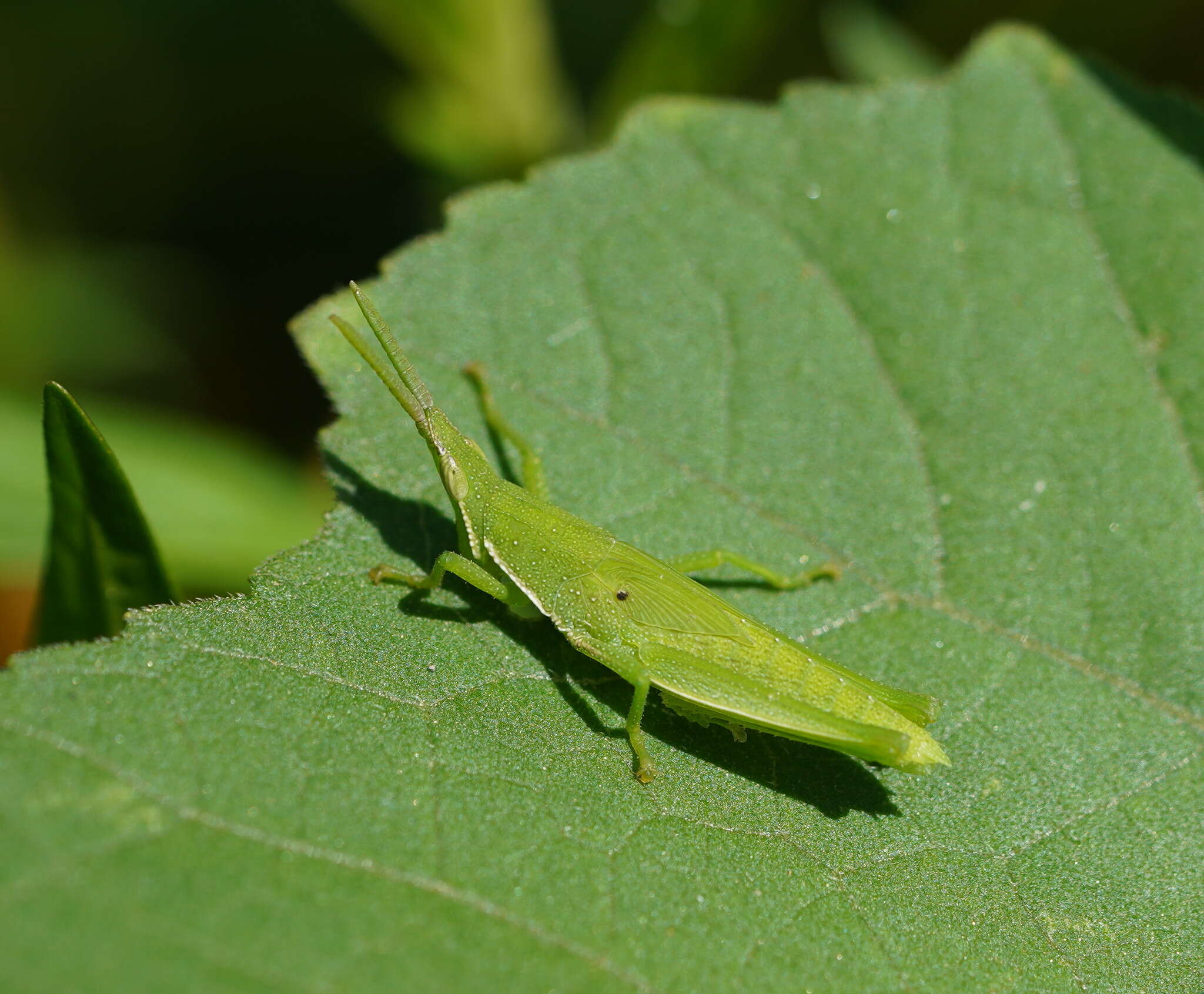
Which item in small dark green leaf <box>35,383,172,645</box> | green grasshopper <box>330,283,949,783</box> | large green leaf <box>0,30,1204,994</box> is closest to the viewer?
large green leaf <box>0,30,1204,994</box>

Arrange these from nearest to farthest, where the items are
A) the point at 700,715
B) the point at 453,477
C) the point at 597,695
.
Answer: the point at 700,715
the point at 597,695
the point at 453,477

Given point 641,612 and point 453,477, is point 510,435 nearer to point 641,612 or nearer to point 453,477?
point 453,477

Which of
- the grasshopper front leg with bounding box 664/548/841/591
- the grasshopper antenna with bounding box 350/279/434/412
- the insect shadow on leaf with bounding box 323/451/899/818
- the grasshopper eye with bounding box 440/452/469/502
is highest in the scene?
the grasshopper antenna with bounding box 350/279/434/412

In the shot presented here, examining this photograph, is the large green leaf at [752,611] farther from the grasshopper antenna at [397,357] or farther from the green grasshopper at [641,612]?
the grasshopper antenna at [397,357]

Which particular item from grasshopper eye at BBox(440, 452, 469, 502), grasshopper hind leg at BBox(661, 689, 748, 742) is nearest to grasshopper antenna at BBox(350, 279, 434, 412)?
grasshopper eye at BBox(440, 452, 469, 502)

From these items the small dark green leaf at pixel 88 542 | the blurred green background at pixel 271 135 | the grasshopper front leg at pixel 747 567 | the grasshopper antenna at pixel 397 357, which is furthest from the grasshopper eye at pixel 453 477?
Result: the blurred green background at pixel 271 135

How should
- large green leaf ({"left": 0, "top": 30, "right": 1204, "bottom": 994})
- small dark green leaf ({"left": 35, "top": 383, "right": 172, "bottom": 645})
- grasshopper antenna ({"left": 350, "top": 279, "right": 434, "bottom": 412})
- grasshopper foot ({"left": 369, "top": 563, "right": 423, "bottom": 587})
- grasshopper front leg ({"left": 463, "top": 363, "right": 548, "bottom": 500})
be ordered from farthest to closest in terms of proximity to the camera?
grasshopper front leg ({"left": 463, "top": 363, "right": 548, "bottom": 500})
grasshopper antenna ({"left": 350, "top": 279, "right": 434, "bottom": 412})
grasshopper foot ({"left": 369, "top": 563, "right": 423, "bottom": 587})
small dark green leaf ({"left": 35, "top": 383, "right": 172, "bottom": 645})
large green leaf ({"left": 0, "top": 30, "right": 1204, "bottom": 994})

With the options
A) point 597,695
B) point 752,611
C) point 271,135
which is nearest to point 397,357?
point 597,695

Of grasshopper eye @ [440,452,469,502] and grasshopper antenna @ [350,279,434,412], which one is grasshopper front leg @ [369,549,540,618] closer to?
grasshopper eye @ [440,452,469,502]
